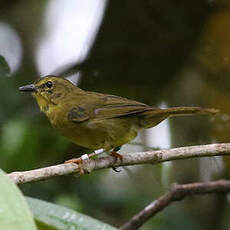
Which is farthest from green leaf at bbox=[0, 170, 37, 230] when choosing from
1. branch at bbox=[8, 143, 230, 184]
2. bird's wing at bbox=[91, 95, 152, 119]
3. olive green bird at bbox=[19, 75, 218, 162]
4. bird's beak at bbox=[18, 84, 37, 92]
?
bird's beak at bbox=[18, 84, 37, 92]

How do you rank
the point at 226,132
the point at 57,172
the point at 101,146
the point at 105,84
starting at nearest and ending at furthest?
1. the point at 57,172
2. the point at 101,146
3. the point at 226,132
4. the point at 105,84

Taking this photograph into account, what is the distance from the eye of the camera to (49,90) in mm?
3844

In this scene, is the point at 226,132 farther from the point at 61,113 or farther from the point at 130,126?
the point at 61,113

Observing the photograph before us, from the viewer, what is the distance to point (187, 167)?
434 cm

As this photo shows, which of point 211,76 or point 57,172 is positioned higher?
point 57,172

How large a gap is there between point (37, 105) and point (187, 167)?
1.29 metres

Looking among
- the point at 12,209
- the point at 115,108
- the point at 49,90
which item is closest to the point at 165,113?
the point at 115,108

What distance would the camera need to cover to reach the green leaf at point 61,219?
1.78 metres

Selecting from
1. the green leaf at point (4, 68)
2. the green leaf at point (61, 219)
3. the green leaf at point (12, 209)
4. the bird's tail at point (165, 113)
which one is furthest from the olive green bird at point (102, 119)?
the green leaf at point (12, 209)

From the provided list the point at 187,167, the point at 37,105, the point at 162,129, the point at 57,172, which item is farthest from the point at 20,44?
the point at 57,172

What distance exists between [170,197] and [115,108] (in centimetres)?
69

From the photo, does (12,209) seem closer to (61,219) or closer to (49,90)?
(61,219)

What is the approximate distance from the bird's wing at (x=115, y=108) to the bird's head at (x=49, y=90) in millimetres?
360

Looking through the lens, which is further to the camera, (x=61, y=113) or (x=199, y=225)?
(x=199, y=225)
